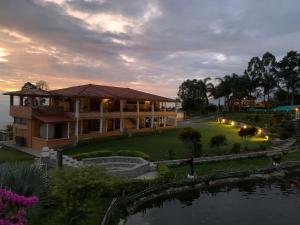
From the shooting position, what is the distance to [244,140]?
36656 millimetres

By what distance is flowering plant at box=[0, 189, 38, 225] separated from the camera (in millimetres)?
5113

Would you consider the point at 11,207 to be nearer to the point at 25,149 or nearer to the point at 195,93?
the point at 25,149

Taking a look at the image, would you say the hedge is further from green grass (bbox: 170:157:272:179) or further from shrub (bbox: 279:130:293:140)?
shrub (bbox: 279:130:293:140)

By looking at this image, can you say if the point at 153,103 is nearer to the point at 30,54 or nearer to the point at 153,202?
the point at 30,54

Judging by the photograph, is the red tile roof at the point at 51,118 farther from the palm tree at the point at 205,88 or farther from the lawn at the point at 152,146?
the palm tree at the point at 205,88

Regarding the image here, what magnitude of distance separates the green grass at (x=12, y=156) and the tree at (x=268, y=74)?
64568 mm

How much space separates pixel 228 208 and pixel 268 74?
66810 mm

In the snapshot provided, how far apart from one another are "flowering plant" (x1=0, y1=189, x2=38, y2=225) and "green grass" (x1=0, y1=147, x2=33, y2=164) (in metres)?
20.6

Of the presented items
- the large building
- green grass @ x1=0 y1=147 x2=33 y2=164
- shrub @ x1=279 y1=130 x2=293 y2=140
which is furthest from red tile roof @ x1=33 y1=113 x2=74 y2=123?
shrub @ x1=279 y1=130 x2=293 y2=140

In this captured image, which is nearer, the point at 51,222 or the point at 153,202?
the point at 51,222

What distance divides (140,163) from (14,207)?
687 inches

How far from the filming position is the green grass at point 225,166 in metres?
23.1

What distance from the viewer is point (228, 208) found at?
1717cm

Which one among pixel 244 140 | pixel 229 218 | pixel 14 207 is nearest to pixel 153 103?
pixel 244 140
